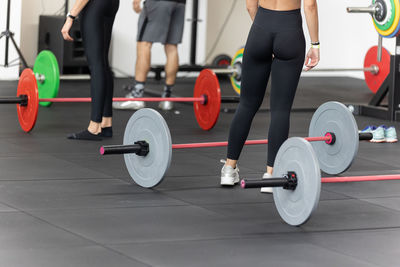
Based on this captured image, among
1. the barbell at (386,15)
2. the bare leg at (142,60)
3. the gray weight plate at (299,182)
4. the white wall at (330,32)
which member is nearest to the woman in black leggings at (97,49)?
the bare leg at (142,60)

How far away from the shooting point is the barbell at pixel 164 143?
11.3ft

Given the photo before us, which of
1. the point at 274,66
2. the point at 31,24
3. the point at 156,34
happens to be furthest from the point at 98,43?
the point at 31,24

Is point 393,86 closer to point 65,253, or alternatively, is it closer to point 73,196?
point 73,196

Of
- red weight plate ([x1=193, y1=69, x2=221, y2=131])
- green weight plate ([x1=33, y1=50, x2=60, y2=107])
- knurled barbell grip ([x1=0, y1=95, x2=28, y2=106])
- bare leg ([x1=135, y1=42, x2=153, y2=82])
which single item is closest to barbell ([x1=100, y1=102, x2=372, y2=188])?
red weight plate ([x1=193, y1=69, x2=221, y2=131])

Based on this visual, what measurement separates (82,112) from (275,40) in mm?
2876

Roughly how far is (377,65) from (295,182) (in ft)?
14.6

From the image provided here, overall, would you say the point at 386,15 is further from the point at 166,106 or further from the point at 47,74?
the point at 47,74

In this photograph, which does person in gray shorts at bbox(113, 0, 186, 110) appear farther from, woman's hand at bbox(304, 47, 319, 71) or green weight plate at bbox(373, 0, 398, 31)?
woman's hand at bbox(304, 47, 319, 71)

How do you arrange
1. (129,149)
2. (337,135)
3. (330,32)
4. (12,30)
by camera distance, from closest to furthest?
(129,149) < (337,135) < (12,30) < (330,32)

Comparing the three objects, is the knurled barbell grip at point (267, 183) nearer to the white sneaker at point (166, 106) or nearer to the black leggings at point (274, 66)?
the black leggings at point (274, 66)

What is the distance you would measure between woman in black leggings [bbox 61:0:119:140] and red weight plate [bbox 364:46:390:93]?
3.27 m

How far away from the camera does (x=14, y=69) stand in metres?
7.47

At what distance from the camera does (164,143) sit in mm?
3389

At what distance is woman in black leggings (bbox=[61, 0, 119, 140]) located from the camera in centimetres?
439
